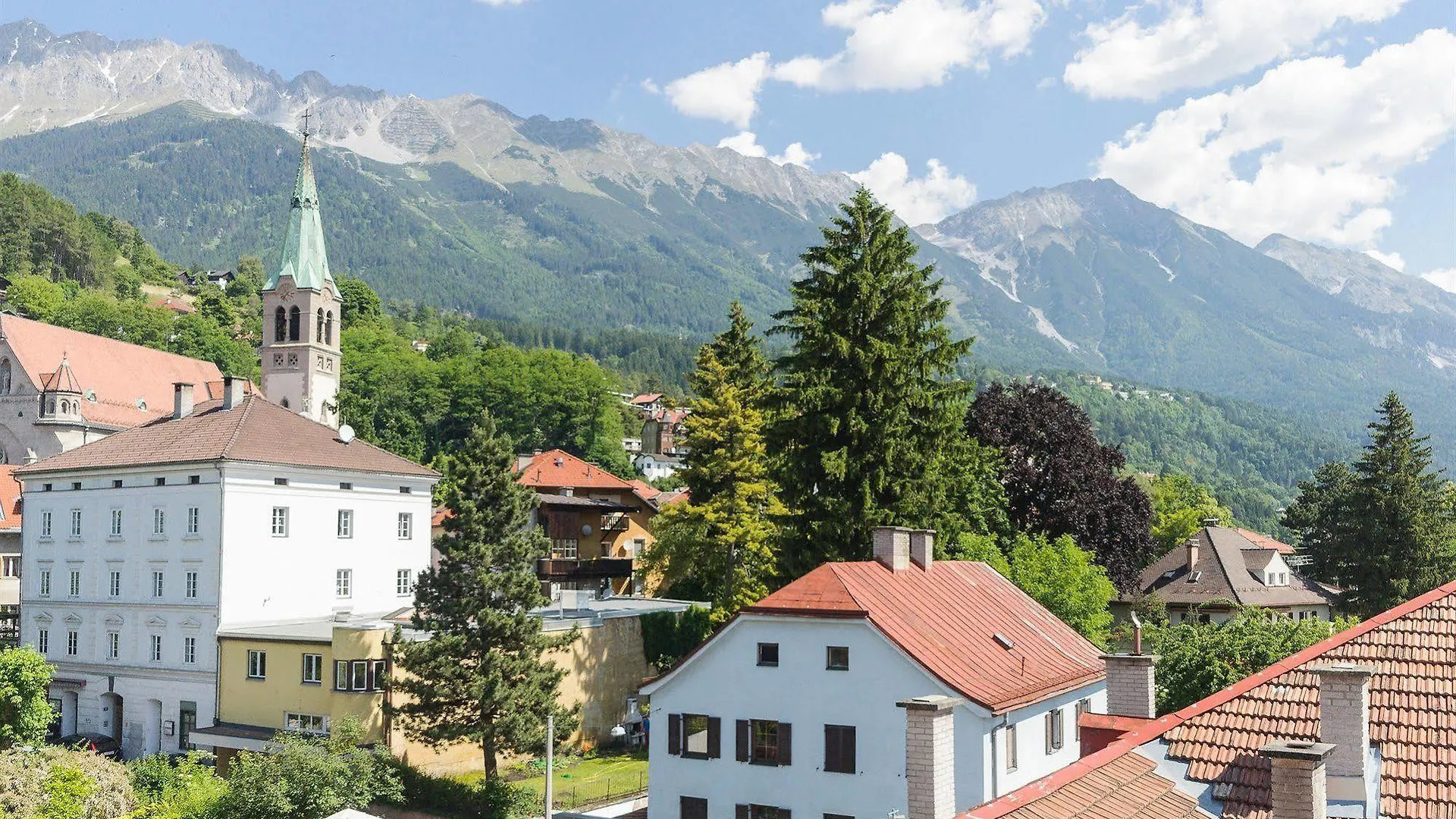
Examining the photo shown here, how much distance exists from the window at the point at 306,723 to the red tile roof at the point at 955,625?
18.0 metres

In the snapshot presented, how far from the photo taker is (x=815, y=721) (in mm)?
28766

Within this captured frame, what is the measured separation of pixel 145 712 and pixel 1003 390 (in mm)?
39214

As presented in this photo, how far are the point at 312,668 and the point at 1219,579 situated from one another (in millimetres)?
54053

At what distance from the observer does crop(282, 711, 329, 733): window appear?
39.7m

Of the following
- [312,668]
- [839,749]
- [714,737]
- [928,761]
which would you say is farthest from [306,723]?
[928,761]

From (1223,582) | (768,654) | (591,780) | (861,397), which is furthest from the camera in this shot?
(1223,582)

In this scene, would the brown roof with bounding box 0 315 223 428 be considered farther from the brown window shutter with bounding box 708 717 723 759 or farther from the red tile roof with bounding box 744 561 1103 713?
the red tile roof with bounding box 744 561 1103 713

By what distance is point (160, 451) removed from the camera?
48.1m

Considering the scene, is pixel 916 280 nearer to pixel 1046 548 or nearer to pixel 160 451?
pixel 1046 548

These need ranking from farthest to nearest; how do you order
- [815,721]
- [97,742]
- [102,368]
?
[102,368] < [97,742] < [815,721]

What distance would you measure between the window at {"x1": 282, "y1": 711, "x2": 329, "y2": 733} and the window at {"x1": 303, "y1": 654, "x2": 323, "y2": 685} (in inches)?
45.8

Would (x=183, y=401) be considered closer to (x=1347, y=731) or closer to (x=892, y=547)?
(x=892, y=547)

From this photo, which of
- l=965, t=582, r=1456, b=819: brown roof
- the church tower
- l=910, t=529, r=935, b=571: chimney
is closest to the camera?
l=965, t=582, r=1456, b=819: brown roof

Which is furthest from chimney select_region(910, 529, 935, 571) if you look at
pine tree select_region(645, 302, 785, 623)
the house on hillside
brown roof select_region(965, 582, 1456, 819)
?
the house on hillside
